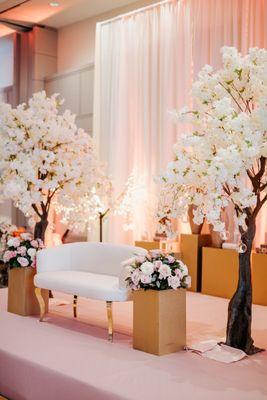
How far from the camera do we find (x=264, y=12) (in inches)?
→ 247

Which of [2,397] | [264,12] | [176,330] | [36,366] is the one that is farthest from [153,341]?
[264,12]

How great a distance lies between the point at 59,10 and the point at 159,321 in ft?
20.1

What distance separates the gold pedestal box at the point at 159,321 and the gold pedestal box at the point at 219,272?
2.19m

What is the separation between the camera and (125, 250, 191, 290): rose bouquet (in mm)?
4059

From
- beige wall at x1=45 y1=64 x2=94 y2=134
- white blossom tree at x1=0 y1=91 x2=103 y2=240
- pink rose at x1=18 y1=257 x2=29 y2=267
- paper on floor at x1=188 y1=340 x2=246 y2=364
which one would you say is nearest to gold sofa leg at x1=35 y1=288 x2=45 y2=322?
pink rose at x1=18 y1=257 x2=29 y2=267

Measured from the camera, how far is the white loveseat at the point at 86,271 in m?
4.43

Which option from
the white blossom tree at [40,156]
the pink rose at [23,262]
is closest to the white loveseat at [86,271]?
the pink rose at [23,262]

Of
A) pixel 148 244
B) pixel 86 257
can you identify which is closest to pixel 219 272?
pixel 148 244

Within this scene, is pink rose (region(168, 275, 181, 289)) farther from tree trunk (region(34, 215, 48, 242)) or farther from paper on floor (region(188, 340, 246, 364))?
tree trunk (region(34, 215, 48, 242))

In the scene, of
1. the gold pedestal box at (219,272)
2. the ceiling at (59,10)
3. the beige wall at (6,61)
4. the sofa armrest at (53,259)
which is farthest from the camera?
the beige wall at (6,61)

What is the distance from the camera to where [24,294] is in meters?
5.35

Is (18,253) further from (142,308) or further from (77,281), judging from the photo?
(142,308)

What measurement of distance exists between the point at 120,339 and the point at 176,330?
1.93ft

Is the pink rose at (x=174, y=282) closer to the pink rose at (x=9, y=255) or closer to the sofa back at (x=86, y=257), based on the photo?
the sofa back at (x=86, y=257)
